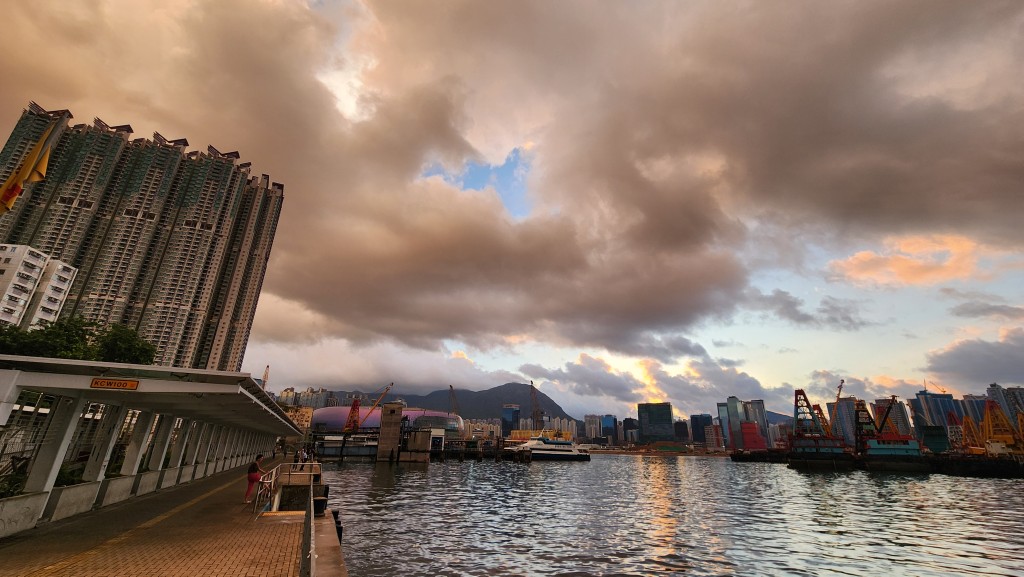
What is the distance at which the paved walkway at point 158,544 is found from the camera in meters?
10.7

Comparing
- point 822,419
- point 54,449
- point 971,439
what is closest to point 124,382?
point 54,449

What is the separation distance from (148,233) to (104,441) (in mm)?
128797

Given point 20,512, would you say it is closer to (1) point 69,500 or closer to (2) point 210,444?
(1) point 69,500

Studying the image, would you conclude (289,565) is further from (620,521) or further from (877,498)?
(877,498)

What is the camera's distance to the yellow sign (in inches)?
559

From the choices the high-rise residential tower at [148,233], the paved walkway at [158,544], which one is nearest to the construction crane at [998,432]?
the paved walkway at [158,544]

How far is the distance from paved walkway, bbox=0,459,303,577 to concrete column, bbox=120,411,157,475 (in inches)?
91.3

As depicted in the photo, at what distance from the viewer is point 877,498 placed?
4675 cm

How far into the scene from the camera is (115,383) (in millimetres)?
14484

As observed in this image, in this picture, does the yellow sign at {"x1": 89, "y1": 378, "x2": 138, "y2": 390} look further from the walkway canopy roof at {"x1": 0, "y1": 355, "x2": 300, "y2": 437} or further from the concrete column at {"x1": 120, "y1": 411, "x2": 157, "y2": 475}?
the concrete column at {"x1": 120, "y1": 411, "x2": 157, "y2": 475}

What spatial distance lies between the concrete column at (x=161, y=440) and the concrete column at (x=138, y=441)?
2264 millimetres

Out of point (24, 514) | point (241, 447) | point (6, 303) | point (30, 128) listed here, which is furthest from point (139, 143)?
point (24, 514)

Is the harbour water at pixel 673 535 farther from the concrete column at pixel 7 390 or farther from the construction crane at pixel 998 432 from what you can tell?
the construction crane at pixel 998 432

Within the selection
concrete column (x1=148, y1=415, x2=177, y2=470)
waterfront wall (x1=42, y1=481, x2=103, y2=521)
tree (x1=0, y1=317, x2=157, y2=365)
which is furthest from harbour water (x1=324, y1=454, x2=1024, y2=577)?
tree (x1=0, y1=317, x2=157, y2=365)
